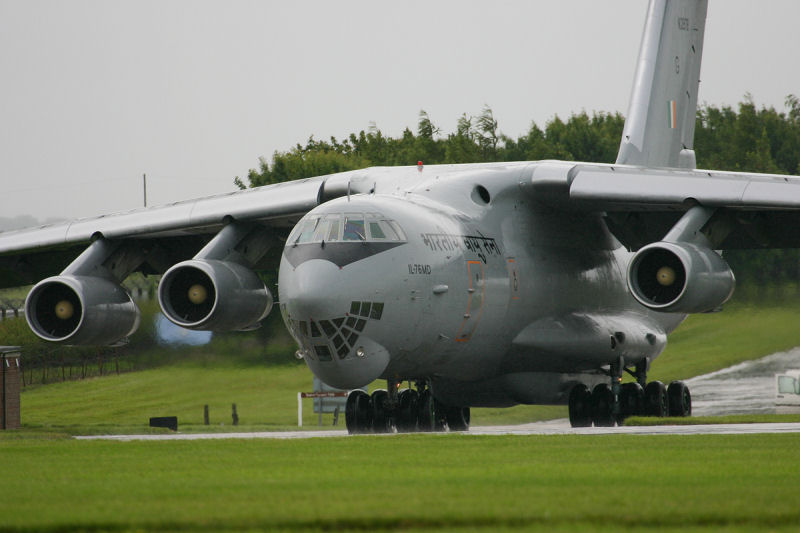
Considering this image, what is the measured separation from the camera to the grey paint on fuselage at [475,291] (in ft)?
51.1

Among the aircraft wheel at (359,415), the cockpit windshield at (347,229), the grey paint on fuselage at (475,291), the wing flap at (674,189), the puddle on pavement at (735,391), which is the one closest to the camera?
the grey paint on fuselage at (475,291)

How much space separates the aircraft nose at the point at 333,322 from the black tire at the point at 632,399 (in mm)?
6019

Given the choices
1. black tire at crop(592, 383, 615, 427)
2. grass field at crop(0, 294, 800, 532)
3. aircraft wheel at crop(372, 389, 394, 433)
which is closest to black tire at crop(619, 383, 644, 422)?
black tire at crop(592, 383, 615, 427)

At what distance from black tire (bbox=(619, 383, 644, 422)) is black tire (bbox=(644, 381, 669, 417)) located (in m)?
0.08

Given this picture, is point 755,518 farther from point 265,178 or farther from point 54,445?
point 265,178

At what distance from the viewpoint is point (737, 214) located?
18.6 metres

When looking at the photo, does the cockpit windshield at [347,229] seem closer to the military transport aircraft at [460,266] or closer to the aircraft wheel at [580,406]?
the military transport aircraft at [460,266]

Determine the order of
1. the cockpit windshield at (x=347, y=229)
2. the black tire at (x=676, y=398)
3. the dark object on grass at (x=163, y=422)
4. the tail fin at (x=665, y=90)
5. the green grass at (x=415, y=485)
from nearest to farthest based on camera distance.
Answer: the green grass at (x=415, y=485)
the cockpit windshield at (x=347, y=229)
the black tire at (x=676, y=398)
the tail fin at (x=665, y=90)
the dark object on grass at (x=163, y=422)

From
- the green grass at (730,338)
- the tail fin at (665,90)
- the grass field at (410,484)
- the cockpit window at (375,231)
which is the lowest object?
the grass field at (410,484)

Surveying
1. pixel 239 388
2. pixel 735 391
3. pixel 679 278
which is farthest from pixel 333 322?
pixel 735 391

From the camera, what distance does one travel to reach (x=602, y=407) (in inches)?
788

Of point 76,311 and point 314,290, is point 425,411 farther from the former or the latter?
point 76,311

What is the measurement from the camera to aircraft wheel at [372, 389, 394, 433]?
19.1 meters

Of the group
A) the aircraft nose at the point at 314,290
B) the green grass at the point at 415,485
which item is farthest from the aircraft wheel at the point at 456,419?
the green grass at the point at 415,485
